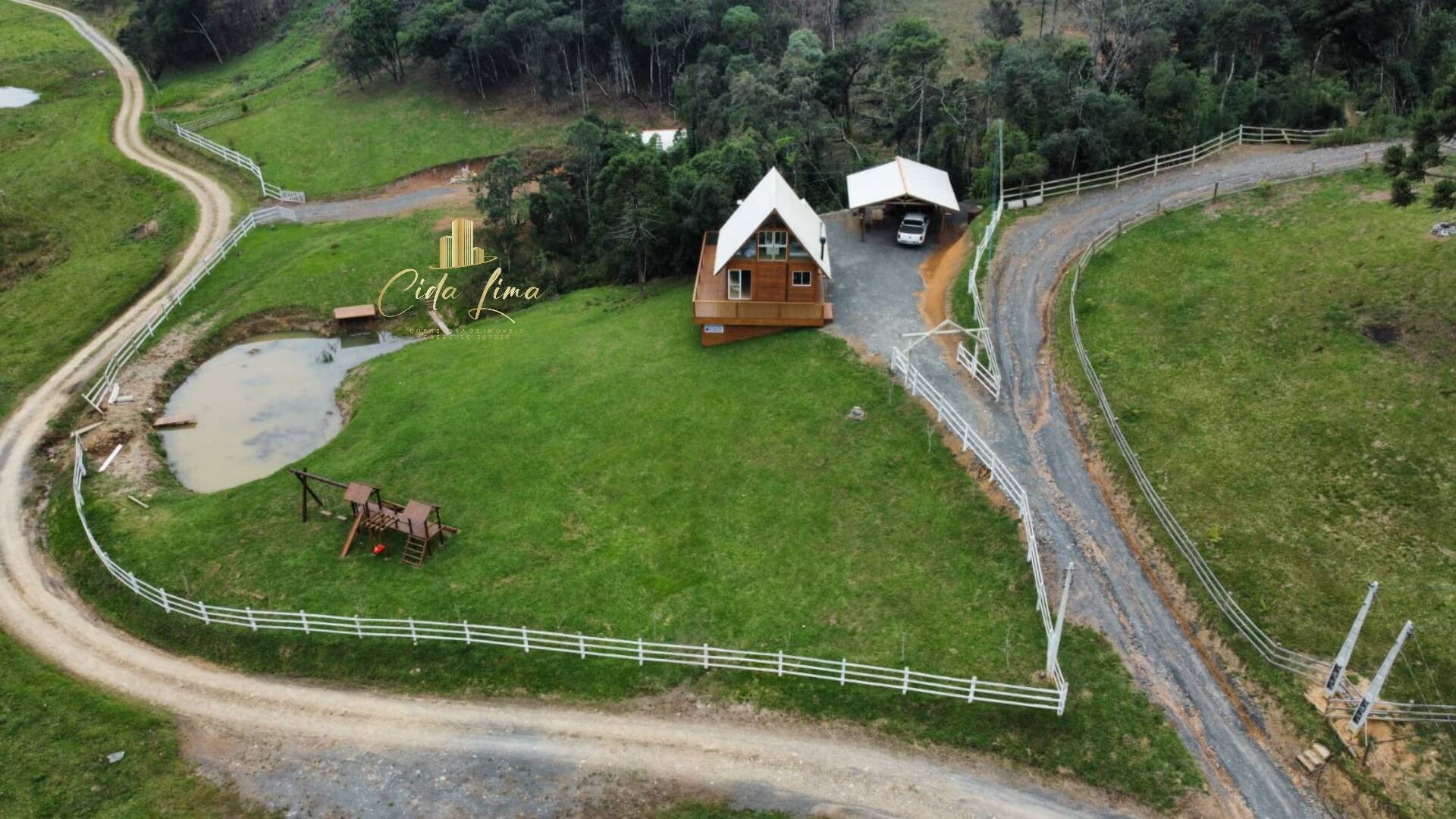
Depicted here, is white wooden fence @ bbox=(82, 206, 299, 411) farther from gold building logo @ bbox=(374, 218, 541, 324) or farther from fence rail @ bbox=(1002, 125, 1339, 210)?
fence rail @ bbox=(1002, 125, 1339, 210)

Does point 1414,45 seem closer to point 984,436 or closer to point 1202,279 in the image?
point 1202,279

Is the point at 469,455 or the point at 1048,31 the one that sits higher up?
the point at 1048,31

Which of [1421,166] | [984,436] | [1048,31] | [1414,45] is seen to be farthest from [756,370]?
[1048,31]

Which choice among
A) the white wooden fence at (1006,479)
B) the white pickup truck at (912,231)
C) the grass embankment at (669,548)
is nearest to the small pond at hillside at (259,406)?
the grass embankment at (669,548)

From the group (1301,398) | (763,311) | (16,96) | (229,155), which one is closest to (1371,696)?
(1301,398)

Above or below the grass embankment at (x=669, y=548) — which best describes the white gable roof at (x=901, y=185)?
above

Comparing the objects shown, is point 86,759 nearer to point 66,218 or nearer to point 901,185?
point 901,185

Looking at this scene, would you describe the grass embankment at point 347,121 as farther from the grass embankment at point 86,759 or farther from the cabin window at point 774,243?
the grass embankment at point 86,759
